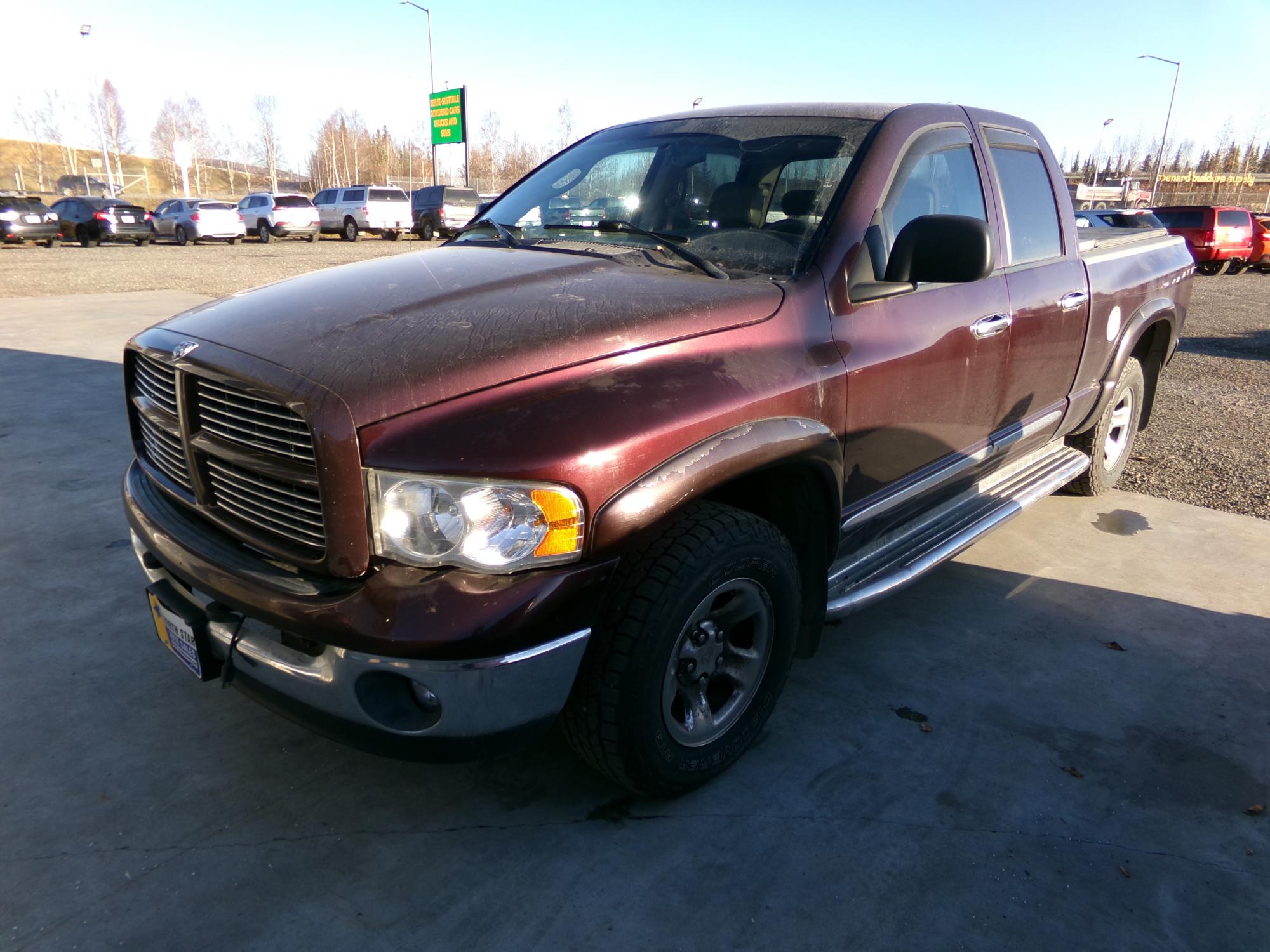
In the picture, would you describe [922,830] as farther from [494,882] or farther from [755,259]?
[755,259]

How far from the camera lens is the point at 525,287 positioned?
252 cm

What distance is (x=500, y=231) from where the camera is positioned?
10.9 feet

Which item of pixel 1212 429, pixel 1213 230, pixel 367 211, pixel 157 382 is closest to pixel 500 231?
pixel 157 382

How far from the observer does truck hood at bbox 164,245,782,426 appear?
6.59 feet

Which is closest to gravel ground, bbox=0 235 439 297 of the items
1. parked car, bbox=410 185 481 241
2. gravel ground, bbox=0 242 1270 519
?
gravel ground, bbox=0 242 1270 519

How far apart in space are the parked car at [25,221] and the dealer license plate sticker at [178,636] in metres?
30.2

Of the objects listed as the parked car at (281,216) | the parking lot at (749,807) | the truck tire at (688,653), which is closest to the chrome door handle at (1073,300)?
the parking lot at (749,807)

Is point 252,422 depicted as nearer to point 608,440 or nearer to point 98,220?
point 608,440

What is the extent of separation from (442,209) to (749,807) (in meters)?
28.3

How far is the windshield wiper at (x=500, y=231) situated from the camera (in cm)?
320

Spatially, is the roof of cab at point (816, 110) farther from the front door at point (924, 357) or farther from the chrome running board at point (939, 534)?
the chrome running board at point (939, 534)

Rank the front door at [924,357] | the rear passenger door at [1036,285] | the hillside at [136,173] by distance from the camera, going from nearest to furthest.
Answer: the front door at [924,357]
the rear passenger door at [1036,285]
the hillside at [136,173]

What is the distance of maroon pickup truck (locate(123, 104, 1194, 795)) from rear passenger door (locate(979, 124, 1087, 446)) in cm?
5

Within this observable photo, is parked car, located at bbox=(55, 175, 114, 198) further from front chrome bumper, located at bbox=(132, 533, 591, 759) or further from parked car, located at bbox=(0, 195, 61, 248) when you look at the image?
front chrome bumper, located at bbox=(132, 533, 591, 759)
